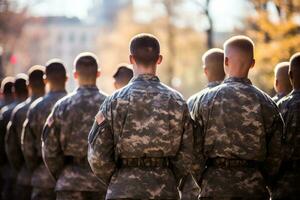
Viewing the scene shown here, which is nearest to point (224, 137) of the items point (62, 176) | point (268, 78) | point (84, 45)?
point (62, 176)

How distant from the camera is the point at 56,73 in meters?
11.4

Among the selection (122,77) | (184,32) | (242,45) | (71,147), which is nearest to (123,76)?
(122,77)

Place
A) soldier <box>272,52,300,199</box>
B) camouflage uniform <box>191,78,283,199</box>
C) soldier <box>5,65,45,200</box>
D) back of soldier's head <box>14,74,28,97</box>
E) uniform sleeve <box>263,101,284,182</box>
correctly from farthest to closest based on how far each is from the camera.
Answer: back of soldier's head <box>14,74,28,97</box>, soldier <box>5,65,45,200</box>, soldier <box>272,52,300,199</box>, uniform sleeve <box>263,101,284,182</box>, camouflage uniform <box>191,78,283,199</box>

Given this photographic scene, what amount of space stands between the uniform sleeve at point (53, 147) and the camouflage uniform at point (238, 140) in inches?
86.4

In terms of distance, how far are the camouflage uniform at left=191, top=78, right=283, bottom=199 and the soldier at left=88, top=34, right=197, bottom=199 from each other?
419mm

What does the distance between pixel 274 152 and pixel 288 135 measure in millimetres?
1165

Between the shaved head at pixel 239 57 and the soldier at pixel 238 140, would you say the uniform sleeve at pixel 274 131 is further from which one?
the shaved head at pixel 239 57

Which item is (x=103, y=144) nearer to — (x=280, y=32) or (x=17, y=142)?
(x=17, y=142)

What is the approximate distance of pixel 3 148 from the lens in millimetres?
14336

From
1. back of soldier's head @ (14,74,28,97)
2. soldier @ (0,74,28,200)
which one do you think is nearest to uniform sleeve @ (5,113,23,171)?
soldier @ (0,74,28,200)

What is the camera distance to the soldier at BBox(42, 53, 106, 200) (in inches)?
386

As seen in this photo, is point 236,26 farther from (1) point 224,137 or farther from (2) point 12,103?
(1) point 224,137

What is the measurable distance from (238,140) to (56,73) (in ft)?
12.8

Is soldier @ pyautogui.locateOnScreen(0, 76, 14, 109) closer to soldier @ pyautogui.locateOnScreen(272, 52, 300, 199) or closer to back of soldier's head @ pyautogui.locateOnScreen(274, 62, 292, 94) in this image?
back of soldier's head @ pyautogui.locateOnScreen(274, 62, 292, 94)
